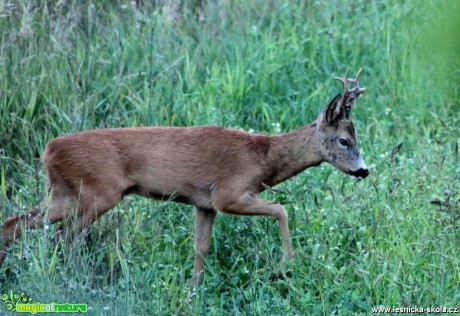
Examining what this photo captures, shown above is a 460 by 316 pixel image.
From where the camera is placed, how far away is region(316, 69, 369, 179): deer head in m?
5.72

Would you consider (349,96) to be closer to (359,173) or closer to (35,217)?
(359,173)

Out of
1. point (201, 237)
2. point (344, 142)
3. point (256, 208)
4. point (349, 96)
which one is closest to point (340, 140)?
point (344, 142)

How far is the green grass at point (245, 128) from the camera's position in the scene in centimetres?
478

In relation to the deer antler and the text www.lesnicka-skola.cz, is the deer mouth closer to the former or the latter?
the deer antler

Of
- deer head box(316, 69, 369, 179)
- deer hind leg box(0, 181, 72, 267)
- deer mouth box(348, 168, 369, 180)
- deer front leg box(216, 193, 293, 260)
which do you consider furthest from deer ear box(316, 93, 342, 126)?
deer hind leg box(0, 181, 72, 267)

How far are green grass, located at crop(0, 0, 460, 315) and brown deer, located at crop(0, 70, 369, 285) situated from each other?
0.19 m

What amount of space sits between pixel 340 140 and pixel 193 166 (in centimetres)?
105

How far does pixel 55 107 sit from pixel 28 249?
2468 millimetres

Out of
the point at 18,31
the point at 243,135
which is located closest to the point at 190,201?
the point at 243,135

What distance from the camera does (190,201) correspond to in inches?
224

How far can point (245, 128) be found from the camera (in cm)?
741

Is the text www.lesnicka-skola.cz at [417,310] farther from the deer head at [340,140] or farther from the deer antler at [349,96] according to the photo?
the deer antler at [349,96]

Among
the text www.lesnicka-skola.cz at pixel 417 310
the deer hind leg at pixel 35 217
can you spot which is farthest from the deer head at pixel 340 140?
the deer hind leg at pixel 35 217

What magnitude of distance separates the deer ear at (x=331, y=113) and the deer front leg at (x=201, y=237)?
3.33 ft
